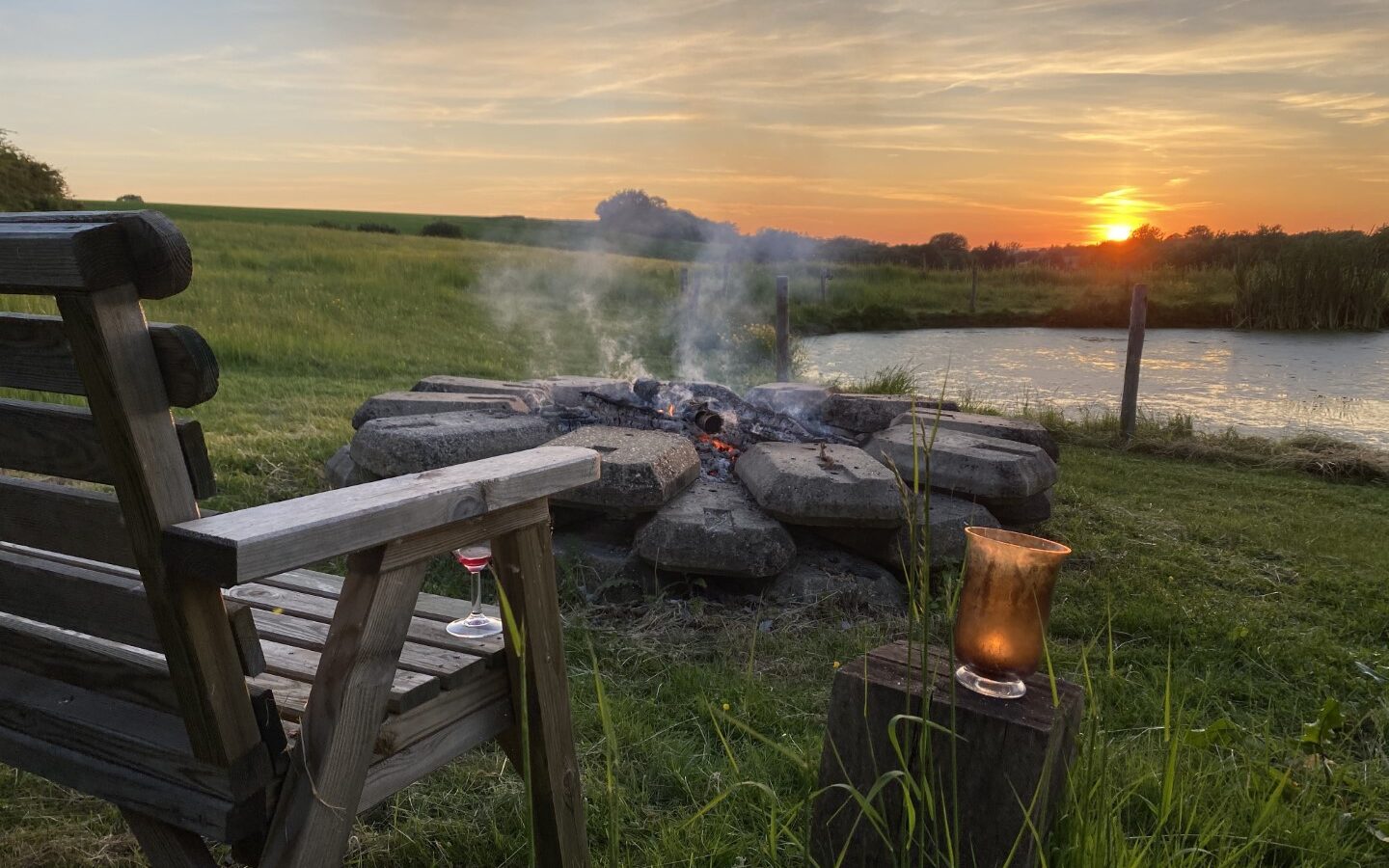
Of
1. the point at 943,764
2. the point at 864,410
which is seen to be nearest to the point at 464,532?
the point at 943,764

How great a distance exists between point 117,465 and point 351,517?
11.0 inches

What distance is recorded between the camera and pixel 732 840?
2.17m

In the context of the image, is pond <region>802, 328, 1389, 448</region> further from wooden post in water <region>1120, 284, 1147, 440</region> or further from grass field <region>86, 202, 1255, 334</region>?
grass field <region>86, 202, 1255, 334</region>

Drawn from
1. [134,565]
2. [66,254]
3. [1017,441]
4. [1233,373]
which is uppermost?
[66,254]

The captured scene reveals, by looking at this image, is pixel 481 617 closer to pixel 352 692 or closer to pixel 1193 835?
pixel 352 692

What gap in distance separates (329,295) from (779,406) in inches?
393

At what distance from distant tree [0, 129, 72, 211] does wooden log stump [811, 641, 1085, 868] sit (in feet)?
76.8

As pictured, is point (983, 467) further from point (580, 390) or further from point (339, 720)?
point (339, 720)

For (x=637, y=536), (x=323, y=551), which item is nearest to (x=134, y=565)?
(x=323, y=551)

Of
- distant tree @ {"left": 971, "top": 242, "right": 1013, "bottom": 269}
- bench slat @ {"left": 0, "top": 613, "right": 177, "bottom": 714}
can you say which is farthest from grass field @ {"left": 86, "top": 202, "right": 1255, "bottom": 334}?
bench slat @ {"left": 0, "top": 613, "right": 177, "bottom": 714}

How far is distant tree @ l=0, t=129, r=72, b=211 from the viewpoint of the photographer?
69.1 feet

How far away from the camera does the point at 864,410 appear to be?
5430 millimetres

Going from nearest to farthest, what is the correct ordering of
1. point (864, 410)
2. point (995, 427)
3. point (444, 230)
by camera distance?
point (995, 427)
point (864, 410)
point (444, 230)

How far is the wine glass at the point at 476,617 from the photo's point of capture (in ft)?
5.94
